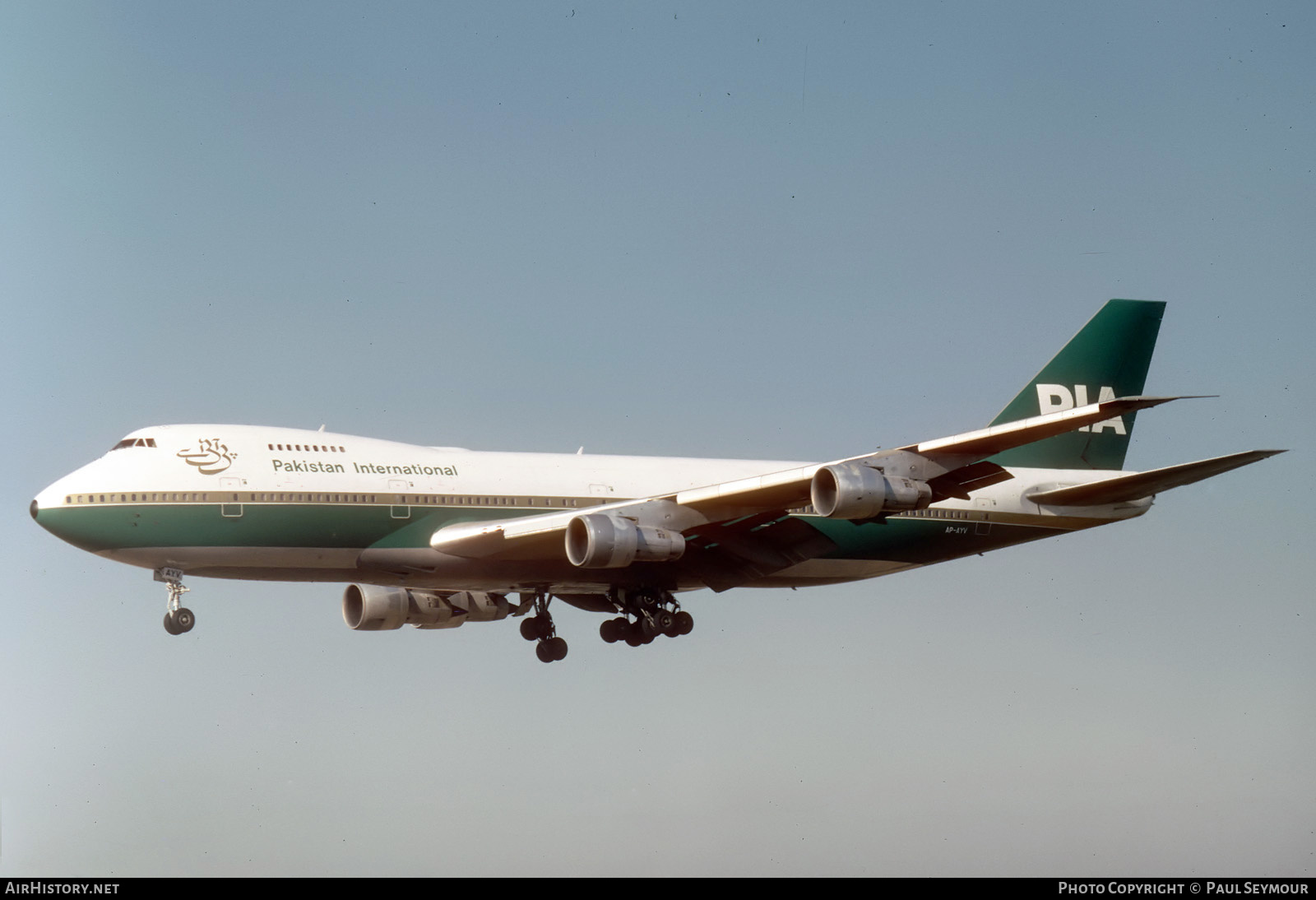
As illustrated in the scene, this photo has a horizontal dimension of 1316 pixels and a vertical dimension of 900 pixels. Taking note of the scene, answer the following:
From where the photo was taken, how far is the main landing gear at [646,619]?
142 feet

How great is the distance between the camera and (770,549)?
1670 inches

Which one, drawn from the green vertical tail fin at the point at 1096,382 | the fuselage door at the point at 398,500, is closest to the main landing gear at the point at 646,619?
the fuselage door at the point at 398,500

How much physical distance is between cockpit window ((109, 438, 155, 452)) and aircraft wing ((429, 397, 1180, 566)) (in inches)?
298

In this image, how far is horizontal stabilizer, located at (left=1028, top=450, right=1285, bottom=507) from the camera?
34844mm

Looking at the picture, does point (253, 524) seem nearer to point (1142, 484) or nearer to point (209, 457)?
point (209, 457)

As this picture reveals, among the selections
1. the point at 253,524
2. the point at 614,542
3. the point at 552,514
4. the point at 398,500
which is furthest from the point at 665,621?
the point at 253,524

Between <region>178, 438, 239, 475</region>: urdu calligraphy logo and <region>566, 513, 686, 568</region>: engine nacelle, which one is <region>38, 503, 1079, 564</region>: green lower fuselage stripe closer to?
<region>178, 438, 239, 475</region>: urdu calligraphy logo

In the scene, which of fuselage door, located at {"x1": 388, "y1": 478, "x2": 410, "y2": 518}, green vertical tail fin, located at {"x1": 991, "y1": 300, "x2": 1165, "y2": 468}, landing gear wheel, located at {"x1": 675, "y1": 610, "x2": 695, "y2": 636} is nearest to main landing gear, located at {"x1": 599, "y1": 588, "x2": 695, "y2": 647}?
landing gear wheel, located at {"x1": 675, "y1": 610, "x2": 695, "y2": 636}

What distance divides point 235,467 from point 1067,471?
25.2 m

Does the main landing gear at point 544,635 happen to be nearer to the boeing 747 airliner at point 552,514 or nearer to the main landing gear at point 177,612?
the boeing 747 airliner at point 552,514

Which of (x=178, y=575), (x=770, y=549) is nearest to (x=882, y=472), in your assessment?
(x=770, y=549)
